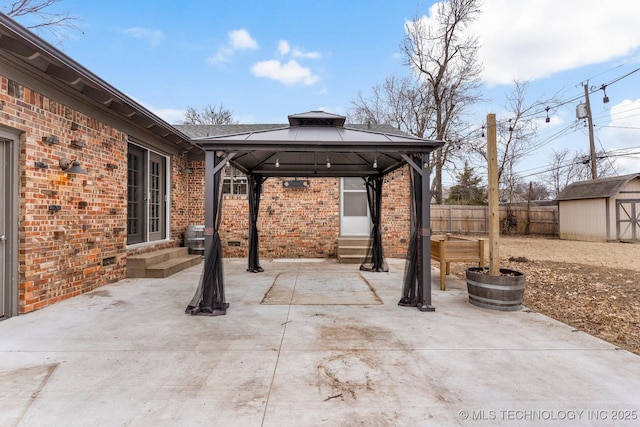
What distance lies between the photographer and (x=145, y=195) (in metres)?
6.91

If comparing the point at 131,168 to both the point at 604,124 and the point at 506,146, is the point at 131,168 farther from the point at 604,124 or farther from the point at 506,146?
the point at 604,124

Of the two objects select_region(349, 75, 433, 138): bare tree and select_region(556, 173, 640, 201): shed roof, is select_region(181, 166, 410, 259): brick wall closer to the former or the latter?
select_region(349, 75, 433, 138): bare tree

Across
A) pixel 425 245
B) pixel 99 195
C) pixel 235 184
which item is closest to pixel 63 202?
pixel 99 195

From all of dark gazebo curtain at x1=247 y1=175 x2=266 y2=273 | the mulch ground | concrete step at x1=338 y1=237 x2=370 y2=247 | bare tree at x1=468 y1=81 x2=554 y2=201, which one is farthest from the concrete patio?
bare tree at x1=468 y1=81 x2=554 y2=201

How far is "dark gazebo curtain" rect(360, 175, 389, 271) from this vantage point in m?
7.23

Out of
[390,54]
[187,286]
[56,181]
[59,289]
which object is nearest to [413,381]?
[187,286]

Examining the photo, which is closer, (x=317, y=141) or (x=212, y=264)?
(x=212, y=264)

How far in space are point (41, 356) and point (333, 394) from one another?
8.80ft

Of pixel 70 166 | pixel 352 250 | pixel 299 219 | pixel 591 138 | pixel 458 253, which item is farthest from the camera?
pixel 591 138

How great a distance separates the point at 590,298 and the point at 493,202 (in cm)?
241

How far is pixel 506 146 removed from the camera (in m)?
19.0

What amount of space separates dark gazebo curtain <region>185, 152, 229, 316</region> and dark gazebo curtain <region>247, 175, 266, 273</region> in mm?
2872

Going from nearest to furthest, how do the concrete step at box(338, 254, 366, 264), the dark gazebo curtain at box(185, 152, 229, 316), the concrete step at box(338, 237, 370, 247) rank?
the dark gazebo curtain at box(185, 152, 229, 316) < the concrete step at box(338, 254, 366, 264) < the concrete step at box(338, 237, 370, 247)

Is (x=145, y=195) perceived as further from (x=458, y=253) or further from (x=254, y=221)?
(x=458, y=253)
